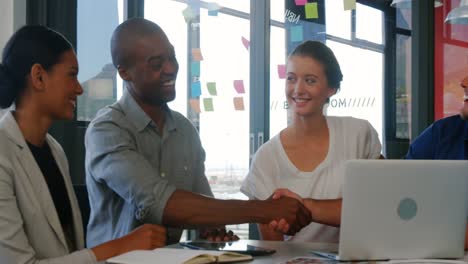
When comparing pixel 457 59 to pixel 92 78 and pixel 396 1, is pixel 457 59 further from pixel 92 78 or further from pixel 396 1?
pixel 92 78

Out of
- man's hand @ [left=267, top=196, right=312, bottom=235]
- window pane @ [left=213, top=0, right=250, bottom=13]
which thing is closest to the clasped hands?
man's hand @ [left=267, top=196, right=312, bottom=235]

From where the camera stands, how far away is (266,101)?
4492mm

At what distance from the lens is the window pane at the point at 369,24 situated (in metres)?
4.67

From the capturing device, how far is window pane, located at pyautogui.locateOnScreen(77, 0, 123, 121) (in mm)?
3023

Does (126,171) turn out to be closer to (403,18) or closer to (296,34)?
(296,34)

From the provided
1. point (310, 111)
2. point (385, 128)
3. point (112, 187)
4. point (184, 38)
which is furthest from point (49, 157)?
point (385, 128)

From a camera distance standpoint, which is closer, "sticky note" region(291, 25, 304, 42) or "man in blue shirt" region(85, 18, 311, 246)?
"man in blue shirt" region(85, 18, 311, 246)

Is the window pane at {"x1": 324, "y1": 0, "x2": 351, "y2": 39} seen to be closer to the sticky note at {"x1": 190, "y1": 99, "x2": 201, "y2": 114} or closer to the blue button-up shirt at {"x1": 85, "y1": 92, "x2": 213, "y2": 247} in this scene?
the sticky note at {"x1": 190, "y1": 99, "x2": 201, "y2": 114}

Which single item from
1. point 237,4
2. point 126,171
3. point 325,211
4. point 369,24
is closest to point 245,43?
point 237,4

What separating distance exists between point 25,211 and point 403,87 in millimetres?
3591

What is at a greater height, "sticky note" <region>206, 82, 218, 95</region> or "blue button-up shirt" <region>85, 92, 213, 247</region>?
"sticky note" <region>206, 82, 218, 95</region>

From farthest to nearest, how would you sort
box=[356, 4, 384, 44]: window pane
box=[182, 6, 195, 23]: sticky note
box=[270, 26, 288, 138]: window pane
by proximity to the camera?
box=[356, 4, 384, 44]: window pane → box=[270, 26, 288, 138]: window pane → box=[182, 6, 195, 23]: sticky note

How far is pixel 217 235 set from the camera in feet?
6.31

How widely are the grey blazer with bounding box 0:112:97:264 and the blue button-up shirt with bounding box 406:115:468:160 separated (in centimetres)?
153
